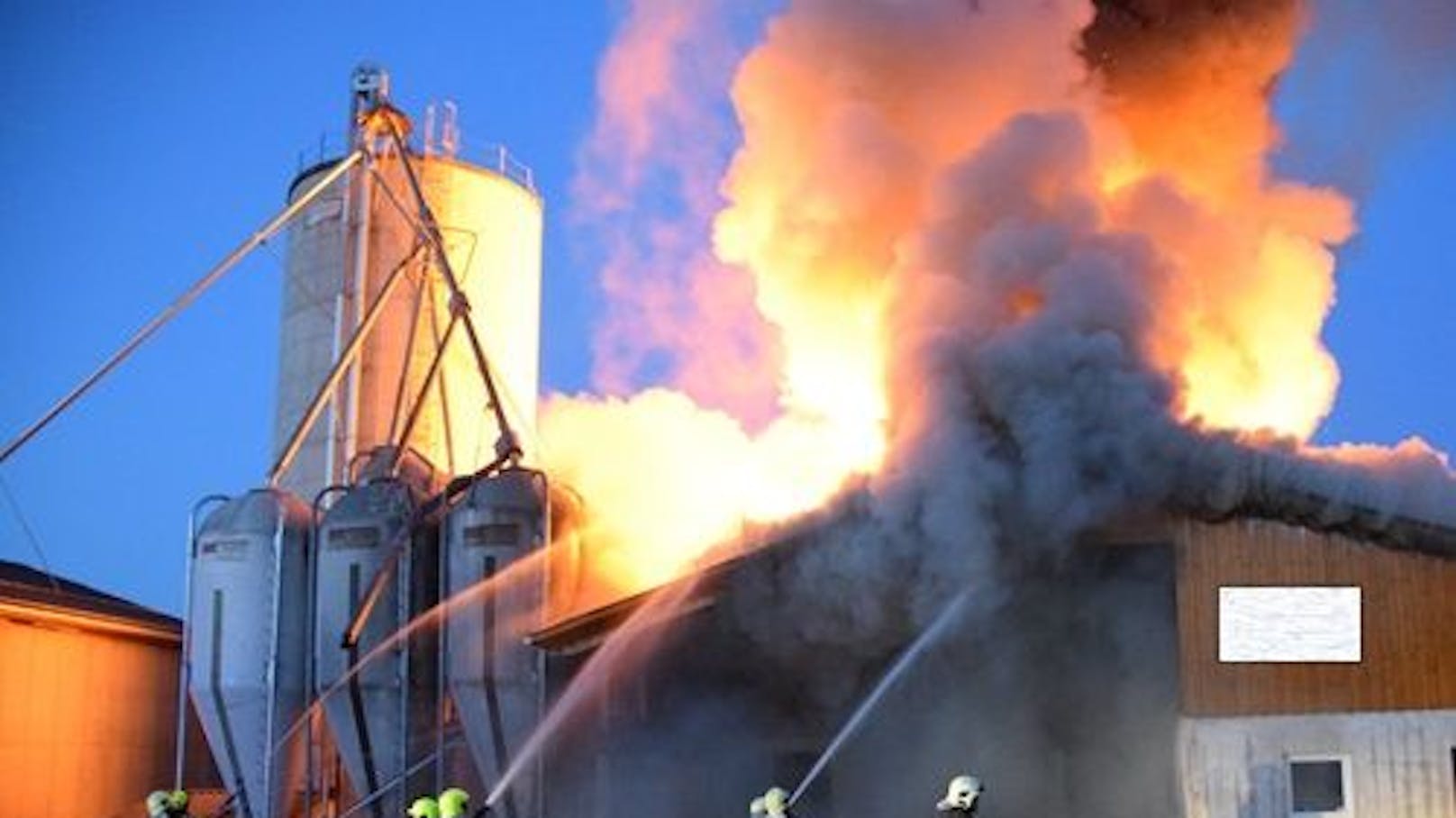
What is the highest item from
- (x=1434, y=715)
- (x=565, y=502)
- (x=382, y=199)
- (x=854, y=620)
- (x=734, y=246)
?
(x=382, y=199)

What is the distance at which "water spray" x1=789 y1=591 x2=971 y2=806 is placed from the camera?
62.4ft

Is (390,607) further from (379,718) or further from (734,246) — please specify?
(734,246)

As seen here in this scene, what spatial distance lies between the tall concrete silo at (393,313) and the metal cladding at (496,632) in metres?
8.43

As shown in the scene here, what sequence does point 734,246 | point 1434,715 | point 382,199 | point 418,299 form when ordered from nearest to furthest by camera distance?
point 1434,715, point 734,246, point 418,299, point 382,199

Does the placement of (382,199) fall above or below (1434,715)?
above

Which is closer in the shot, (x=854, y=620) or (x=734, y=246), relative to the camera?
(x=854, y=620)

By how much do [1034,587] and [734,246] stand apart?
834 cm

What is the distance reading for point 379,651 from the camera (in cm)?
2098

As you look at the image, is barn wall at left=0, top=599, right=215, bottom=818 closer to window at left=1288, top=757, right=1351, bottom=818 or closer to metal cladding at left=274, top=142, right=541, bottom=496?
metal cladding at left=274, top=142, right=541, bottom=496

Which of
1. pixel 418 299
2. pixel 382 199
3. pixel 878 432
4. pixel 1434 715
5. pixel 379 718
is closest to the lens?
pixel 1434 715

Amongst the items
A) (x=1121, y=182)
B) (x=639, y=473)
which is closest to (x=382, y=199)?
(x=639, y=473)

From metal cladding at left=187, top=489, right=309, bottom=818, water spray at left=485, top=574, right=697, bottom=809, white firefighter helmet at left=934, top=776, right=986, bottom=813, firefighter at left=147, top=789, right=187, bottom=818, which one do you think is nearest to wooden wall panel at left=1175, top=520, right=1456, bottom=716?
water spray at left=485, top=574, right=697, bottom=809

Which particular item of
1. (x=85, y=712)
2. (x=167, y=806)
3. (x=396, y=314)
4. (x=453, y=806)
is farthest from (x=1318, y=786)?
(x=396, y=314)

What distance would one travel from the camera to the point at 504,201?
33.1m
